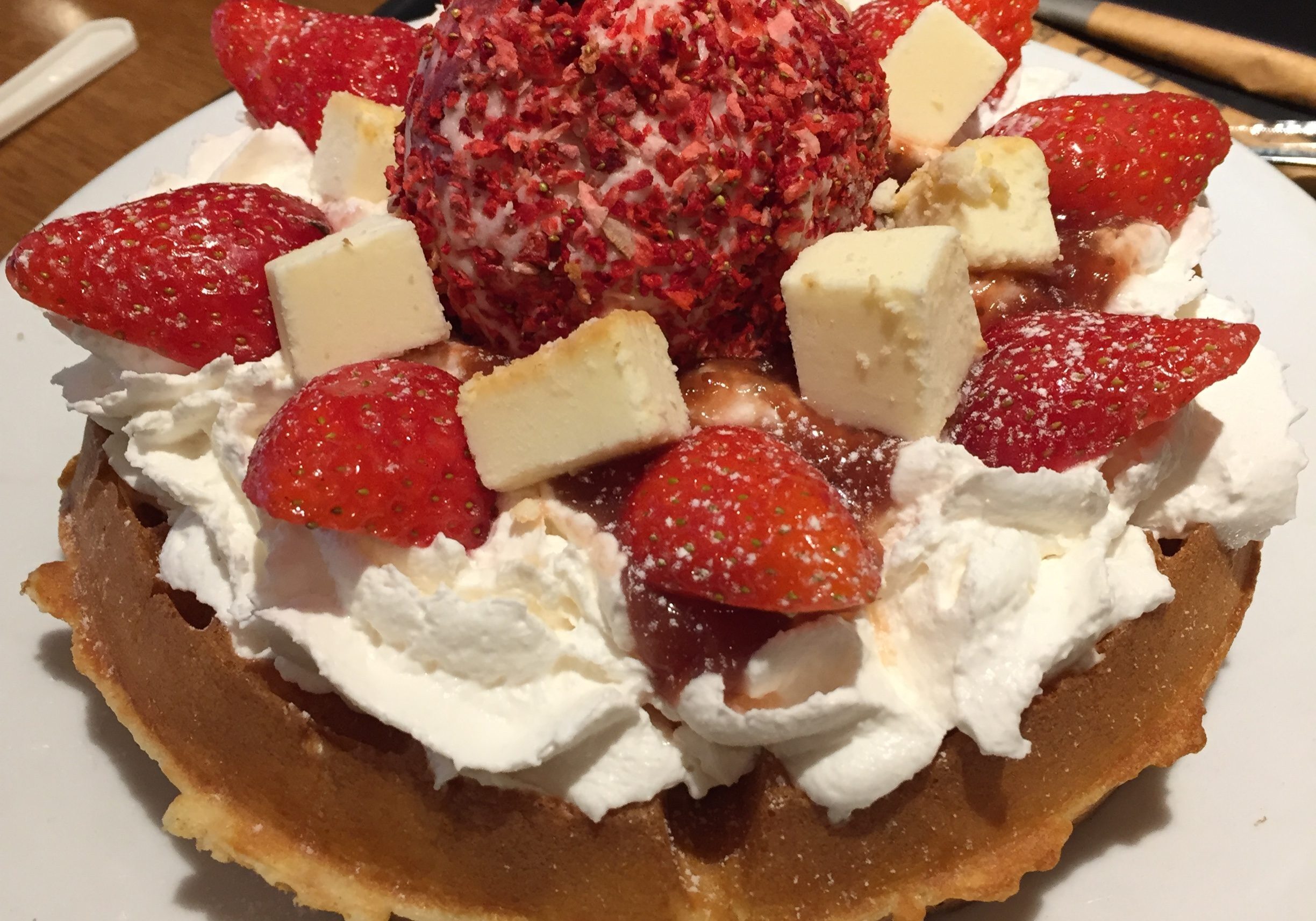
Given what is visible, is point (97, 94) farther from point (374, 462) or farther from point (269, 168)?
point (374, 462)

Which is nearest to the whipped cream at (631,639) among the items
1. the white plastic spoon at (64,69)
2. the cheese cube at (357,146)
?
the cheese cube at (357,146)

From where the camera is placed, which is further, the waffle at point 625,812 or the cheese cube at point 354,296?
the cheese cube at point 354,296

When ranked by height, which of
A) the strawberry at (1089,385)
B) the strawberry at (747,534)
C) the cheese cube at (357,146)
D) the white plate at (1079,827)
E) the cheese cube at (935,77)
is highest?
the cheese cube at (357,146)

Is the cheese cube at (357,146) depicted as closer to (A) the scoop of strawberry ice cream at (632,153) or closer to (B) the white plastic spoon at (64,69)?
(A) the scoop of strawberry ice cream at (632,153)

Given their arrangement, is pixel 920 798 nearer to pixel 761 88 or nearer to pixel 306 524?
pixel 306 524

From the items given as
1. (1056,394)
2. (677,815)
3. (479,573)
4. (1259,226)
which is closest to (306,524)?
(479,573)

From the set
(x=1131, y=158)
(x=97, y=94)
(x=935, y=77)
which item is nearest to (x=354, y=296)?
(x=935, y=77)
